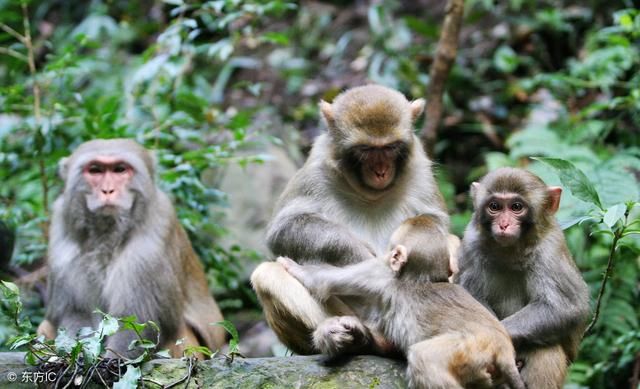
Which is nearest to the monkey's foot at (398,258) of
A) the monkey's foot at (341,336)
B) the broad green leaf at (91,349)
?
the monkey's foot at (341,336)

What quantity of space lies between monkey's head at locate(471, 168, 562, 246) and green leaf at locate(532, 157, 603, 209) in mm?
104

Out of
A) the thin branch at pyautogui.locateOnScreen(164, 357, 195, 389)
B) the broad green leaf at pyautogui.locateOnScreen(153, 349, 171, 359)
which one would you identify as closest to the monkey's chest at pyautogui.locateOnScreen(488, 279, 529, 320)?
the thin branch at pyautogui.locateOnScreen(164, 357, 195, 389)

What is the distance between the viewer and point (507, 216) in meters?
5.20

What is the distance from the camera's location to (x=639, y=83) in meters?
9.43

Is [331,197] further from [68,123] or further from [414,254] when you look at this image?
[68,123]

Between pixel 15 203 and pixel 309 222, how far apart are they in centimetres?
451

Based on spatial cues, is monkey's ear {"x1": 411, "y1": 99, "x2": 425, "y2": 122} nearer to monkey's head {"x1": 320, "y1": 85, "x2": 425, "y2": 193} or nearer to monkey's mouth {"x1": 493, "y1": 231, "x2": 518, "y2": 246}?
monkey's head {"x1": 320, "y1": 85, "x2": 425, "y2": 193}

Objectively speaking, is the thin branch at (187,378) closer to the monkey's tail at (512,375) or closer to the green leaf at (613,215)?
the monkey's tail at (512,375)

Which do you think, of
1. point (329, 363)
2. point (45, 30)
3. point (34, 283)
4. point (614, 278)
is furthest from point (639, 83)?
point (45, 30)

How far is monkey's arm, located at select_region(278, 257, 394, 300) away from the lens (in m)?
5.18

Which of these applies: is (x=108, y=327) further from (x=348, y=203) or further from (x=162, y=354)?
(x=348, y=203)

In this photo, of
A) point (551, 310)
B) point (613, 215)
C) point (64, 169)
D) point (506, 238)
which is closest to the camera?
point (613, 215)

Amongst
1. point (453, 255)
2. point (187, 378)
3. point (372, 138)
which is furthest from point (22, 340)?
point (453, 255)

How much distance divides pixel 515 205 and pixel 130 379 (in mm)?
2645
